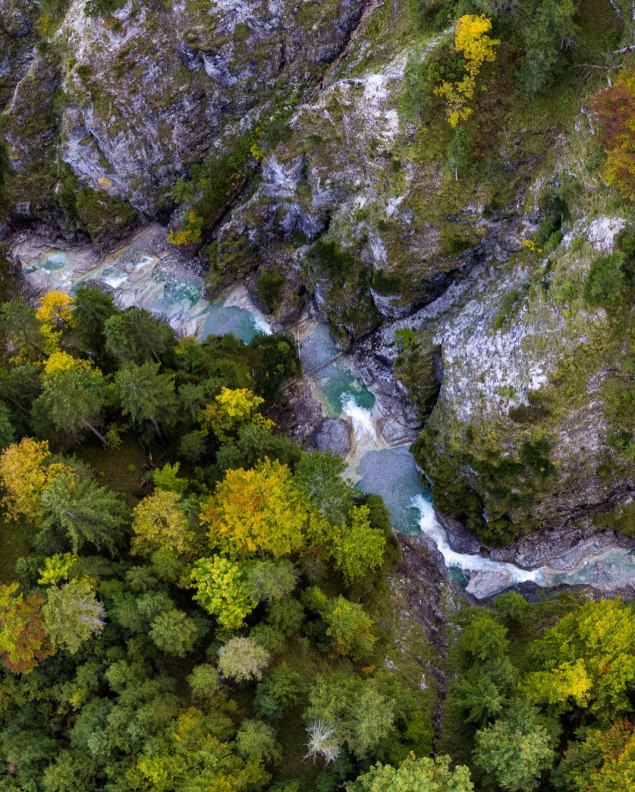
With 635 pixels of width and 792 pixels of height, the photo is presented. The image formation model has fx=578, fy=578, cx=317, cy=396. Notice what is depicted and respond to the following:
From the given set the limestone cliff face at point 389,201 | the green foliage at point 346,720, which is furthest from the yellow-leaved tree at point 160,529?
the limestone cliff face at point 389,201

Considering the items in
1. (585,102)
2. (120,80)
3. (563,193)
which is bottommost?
(563,193)

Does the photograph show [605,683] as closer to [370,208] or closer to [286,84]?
[370,208]

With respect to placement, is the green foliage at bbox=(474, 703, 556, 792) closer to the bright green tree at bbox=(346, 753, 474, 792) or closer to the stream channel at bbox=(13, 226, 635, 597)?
the bright green tree at bbox=(346, 753, 474, 792)

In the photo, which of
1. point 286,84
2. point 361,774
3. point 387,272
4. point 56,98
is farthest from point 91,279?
point 361,774

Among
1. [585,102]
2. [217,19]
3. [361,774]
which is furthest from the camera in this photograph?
[217,19]

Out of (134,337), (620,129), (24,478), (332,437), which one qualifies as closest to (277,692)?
(24,478)

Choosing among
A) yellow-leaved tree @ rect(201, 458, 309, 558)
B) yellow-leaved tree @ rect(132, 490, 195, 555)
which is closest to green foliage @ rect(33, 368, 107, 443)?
yellow-leaved tree @ rect(132, 490, 195, 555)
